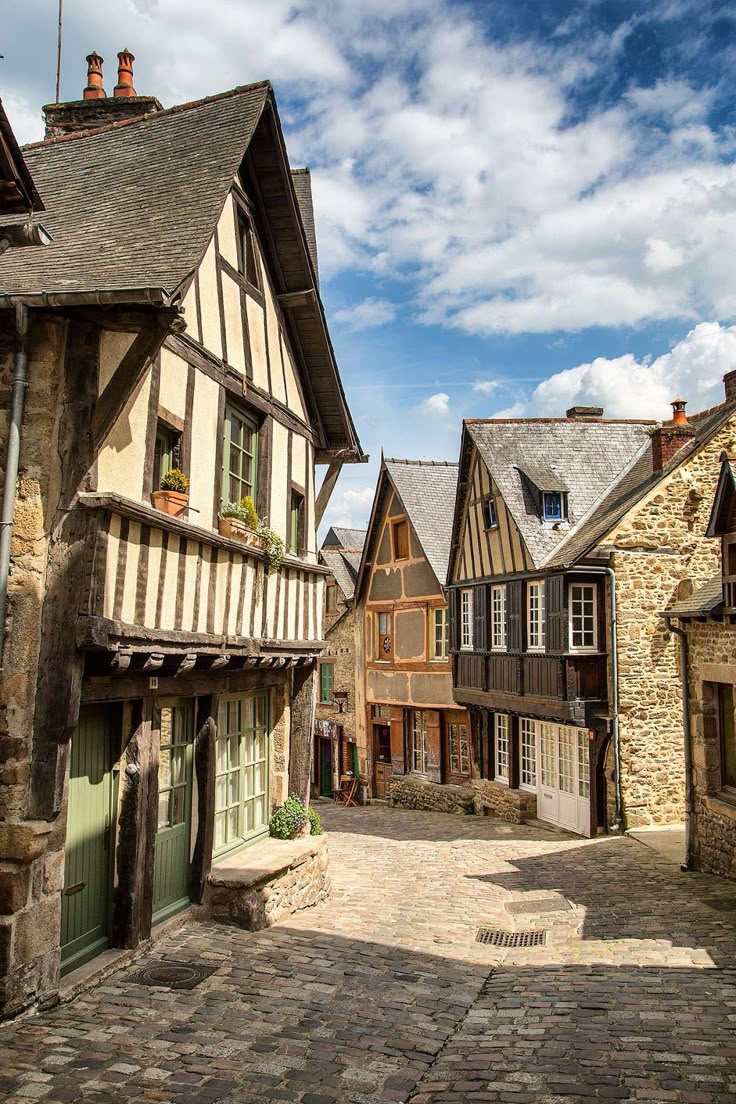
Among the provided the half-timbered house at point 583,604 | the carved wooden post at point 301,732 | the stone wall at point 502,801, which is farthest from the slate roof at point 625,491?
the carved wooden post at point 301,732

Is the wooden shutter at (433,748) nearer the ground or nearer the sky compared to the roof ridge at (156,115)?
nearer the ground

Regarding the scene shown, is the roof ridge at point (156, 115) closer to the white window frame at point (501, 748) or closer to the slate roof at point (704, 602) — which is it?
the slate roof at point (704, 602)

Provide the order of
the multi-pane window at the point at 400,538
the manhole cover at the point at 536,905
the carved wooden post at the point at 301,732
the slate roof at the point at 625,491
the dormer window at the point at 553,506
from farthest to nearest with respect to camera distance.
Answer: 1. the multi-pane window at the point at 400,538
2. the dormer window at the point at 553,506
3. the slate roof at the point at 625,491
4. the carved wooden post at the point at 301,732
5. the manhole cover at the point at 536,905

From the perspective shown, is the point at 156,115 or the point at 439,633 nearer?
the point at 156,115

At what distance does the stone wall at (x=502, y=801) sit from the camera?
16.6 meters

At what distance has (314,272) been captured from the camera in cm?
1004

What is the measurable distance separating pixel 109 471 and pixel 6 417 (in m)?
0.79

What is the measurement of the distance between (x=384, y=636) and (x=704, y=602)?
12567 millimetres

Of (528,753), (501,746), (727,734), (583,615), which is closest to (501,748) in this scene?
(501,746)

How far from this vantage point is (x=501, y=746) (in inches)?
712

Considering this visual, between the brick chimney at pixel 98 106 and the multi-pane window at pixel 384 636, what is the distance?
47.0 ft

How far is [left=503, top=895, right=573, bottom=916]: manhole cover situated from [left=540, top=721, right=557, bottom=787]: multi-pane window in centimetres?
584

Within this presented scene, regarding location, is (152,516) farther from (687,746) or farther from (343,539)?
(343,539)

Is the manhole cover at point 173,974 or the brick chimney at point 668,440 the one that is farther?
the brick chimney at point 668,440
